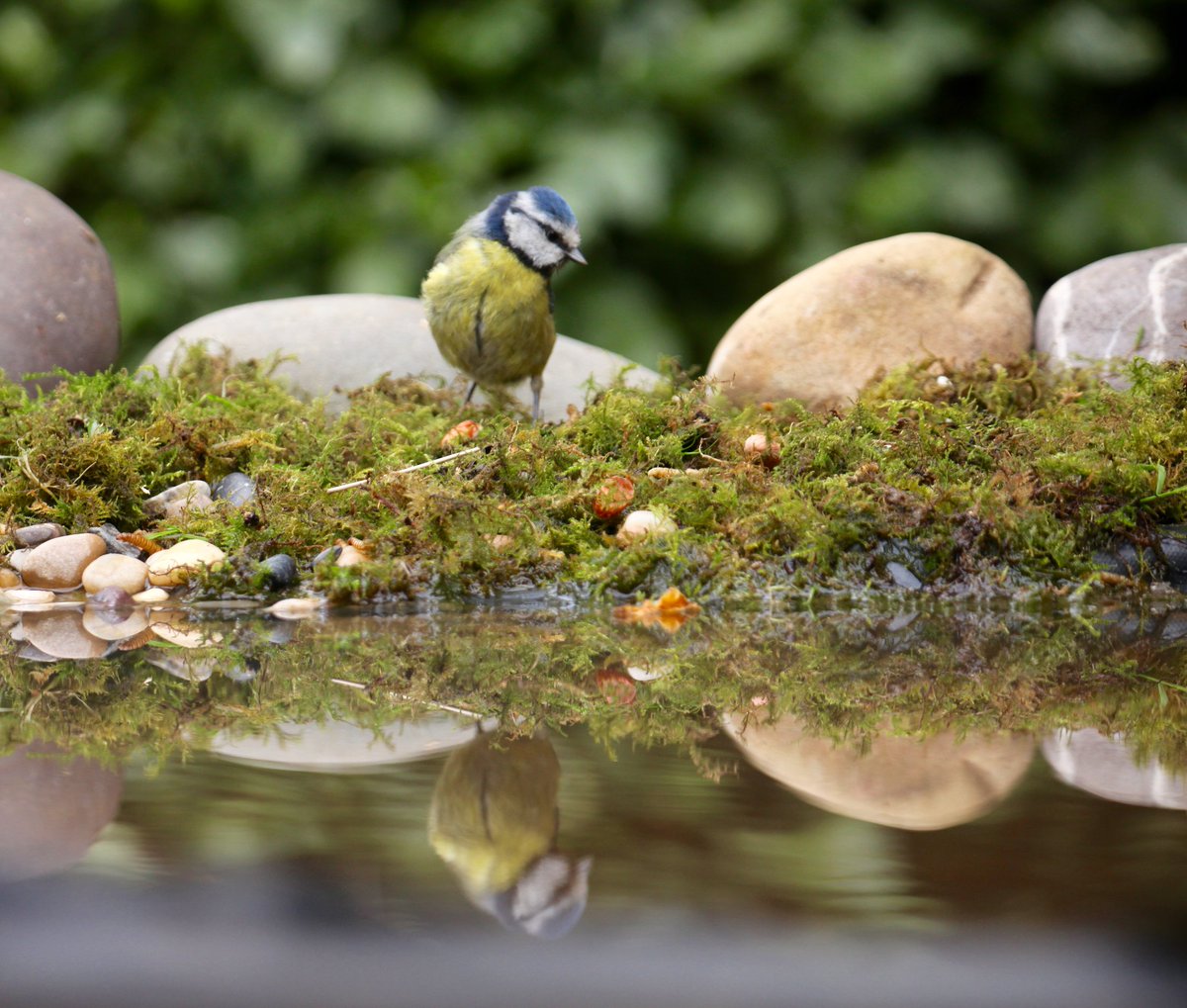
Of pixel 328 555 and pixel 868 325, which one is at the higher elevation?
pixel 868 325

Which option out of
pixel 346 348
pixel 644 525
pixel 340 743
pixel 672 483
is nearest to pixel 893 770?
pixel 340 743

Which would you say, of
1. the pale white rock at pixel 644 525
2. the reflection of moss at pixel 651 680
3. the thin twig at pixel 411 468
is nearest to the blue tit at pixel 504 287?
the thin twig at pixel 411 468

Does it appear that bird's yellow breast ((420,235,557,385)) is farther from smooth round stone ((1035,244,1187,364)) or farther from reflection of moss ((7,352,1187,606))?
smooth round stone ((1035,244,1187,364))

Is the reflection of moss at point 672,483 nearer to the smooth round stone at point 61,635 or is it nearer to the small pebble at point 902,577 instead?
the small pebble at point 902,577

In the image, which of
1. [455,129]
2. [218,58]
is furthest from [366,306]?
[218,58]

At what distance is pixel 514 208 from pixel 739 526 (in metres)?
1.47

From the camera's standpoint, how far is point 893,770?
1.07 meters

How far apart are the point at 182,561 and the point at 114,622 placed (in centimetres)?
29

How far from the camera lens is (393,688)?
142cm

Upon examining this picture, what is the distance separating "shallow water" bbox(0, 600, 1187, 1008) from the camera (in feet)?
2.13

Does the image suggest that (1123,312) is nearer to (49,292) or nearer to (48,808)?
(49,292)

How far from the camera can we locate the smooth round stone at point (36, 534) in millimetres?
2305

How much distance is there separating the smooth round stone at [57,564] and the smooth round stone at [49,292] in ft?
4.31

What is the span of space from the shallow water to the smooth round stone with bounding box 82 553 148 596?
79 centimetres
